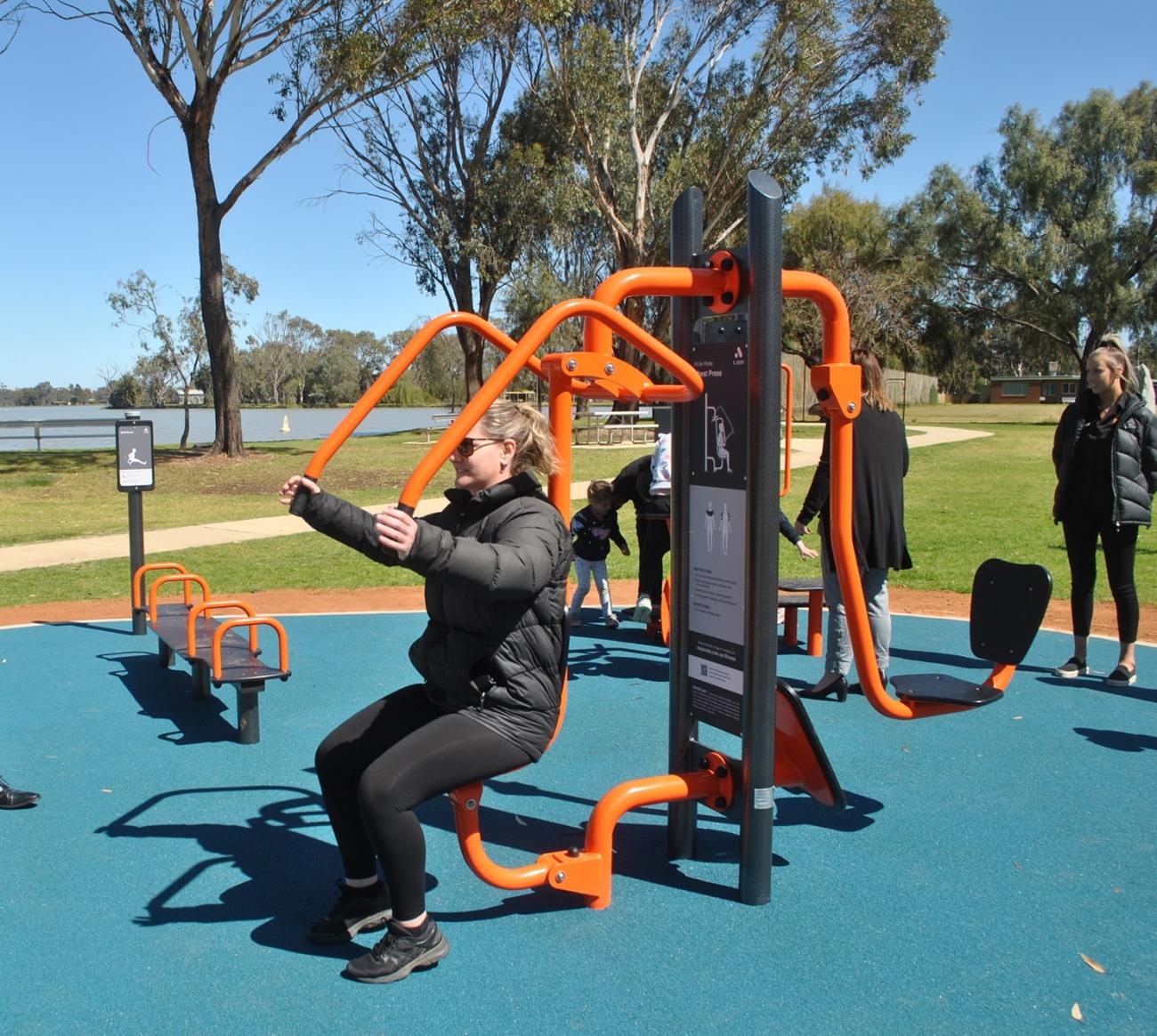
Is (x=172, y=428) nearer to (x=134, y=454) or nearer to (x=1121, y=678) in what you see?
(x=134, y=454)

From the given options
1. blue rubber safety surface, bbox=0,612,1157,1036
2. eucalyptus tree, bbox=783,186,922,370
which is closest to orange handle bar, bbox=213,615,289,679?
blue rubber safety surface, bbox=0,612,1157,1036

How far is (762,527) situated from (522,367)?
948 mm

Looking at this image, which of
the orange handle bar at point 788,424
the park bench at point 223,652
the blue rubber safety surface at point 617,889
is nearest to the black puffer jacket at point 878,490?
the orange handle bar at point 788,424

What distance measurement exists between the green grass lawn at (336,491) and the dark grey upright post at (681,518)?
6.40 m

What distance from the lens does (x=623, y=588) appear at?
996 cm

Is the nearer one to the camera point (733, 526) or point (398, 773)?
point (398, 773)

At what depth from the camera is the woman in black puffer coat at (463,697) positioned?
10.0 feet

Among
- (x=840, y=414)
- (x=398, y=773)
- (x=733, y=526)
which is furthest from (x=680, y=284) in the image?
(x=398, y=773)

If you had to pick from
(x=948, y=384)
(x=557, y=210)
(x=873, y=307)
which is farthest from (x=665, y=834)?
(x=948, y=384)

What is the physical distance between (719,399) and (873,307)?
44.1 m

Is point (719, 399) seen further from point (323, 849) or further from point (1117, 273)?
point (1117, 273)

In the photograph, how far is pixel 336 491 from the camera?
18.6 m

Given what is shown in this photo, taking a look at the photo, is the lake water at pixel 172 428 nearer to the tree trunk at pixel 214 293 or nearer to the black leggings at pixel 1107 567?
the tree trunk at pixel 214 293

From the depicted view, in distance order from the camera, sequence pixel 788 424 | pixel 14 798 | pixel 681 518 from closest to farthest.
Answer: pixel 681 518 → pixel 14 798 → pixel 788 424
